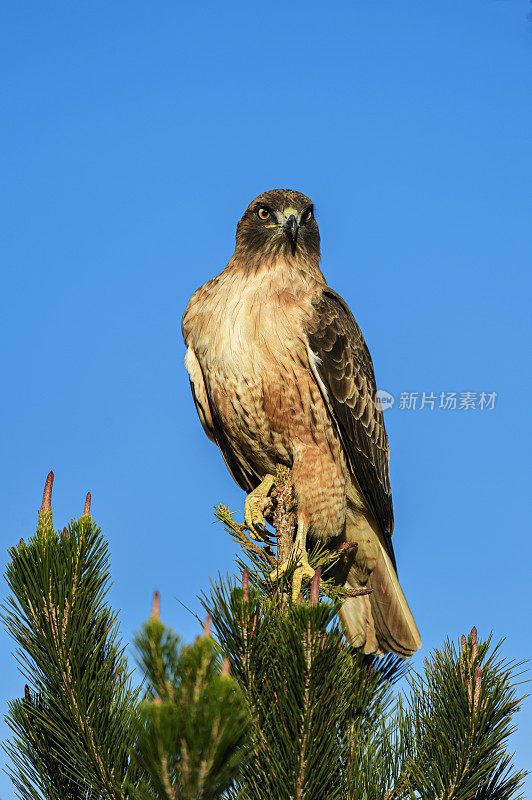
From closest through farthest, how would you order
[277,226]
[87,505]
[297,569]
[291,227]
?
[87,505], [297,569], [291,227], [277,226]

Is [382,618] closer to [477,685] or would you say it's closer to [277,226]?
[477,685]

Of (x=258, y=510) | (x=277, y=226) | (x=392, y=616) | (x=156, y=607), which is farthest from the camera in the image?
(x=392, y=616)

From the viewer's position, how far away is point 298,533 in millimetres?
4672

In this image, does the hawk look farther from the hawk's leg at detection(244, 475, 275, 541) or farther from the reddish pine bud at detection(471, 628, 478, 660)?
the reddish pine bud at detection(471, 628, 478, 660)

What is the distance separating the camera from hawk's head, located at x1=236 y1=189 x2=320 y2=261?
5.26m

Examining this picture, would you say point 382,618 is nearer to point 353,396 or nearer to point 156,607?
point 353,396

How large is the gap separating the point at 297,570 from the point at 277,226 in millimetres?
2500

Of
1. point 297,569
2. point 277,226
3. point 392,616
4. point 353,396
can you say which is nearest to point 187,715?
point 297,569

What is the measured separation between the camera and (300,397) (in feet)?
16.3

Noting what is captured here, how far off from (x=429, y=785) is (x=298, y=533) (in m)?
1.95

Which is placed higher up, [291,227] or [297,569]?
[291,227]

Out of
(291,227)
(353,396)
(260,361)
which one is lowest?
(260,361)

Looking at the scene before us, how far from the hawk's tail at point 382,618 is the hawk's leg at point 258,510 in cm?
100

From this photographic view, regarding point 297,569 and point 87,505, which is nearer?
point 87,505
